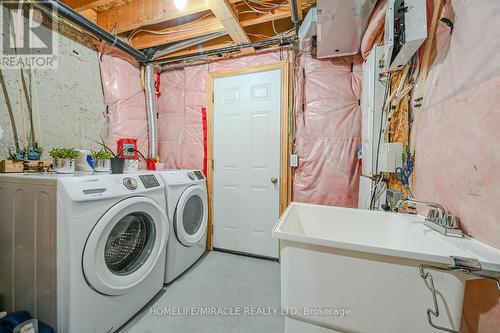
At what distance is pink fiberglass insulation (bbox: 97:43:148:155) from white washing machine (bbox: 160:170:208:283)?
0.92 m

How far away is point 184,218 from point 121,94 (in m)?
1.52

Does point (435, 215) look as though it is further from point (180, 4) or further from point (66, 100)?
point (66, 100)

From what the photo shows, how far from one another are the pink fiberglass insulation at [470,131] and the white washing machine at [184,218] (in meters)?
1.69

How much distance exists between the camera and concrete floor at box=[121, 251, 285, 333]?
1.30 metres

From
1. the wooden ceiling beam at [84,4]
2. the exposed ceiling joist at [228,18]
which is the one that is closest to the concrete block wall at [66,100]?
the wooden ceiling beam at [84,4]

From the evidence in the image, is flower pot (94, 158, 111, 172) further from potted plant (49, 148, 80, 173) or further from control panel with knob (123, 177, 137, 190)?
control panel with knob (123, 177, 137, 190)

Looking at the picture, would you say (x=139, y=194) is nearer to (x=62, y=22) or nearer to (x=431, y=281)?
(x=431, y=281)

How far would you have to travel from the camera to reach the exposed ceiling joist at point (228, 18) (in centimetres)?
146

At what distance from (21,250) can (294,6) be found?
2.38 metres

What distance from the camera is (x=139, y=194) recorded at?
4.33ft

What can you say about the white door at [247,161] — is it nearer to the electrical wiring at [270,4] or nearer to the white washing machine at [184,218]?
the white washing machine at [184,218]

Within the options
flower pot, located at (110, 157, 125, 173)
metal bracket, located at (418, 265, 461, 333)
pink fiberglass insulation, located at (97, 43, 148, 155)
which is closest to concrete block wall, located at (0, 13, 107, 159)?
pink fiberglass insulation, located at (97, 43, 148, 155)

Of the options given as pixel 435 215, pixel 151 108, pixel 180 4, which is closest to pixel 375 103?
pixel 435 215

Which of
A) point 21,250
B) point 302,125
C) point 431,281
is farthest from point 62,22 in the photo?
point 431,281
